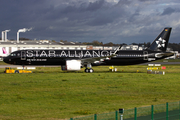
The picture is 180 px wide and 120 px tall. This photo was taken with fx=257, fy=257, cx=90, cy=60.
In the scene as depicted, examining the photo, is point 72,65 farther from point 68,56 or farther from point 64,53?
point 64,53

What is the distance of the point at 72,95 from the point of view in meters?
23.3

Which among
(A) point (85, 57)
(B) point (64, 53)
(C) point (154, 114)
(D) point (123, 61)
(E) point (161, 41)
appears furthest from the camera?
(E) point (161, 41)

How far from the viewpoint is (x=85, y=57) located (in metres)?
50.7

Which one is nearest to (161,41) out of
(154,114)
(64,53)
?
(64,53)

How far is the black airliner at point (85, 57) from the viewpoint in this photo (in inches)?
1913

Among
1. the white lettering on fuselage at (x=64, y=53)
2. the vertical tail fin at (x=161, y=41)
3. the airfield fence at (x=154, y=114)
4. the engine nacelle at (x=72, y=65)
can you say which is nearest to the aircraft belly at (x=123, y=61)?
the white lettering on fuselage at (x=64, y=53)

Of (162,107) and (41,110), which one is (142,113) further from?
(41,110)

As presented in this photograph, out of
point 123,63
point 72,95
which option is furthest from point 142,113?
point 123,63

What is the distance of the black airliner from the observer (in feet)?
159

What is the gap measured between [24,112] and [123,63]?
3877 cm

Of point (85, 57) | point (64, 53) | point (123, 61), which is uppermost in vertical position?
point (64, 53)

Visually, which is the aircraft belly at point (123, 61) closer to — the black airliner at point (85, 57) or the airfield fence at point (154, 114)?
the black airliner at point (85, 57)

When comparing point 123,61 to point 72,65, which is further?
point 123,61

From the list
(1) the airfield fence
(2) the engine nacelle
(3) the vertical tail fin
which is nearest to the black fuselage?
(3) the vertical tail fin
